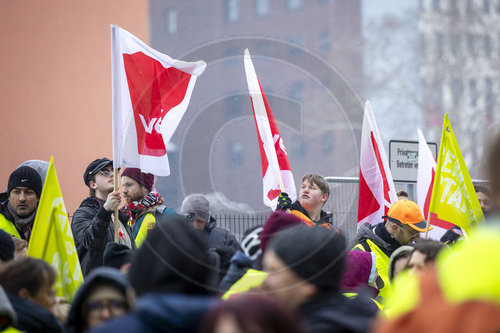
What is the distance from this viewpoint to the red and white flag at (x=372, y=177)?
6.67 metres

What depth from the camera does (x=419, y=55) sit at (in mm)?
30969

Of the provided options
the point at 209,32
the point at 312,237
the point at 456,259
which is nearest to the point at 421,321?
the point at 456,259

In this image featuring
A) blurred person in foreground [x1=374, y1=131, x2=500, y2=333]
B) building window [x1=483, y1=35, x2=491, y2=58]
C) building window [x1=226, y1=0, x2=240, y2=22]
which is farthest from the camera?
building window [x1=483, y1=35, x2=491, y2=58]

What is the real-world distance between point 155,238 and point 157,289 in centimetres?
28

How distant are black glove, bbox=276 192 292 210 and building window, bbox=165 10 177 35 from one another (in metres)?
3.96

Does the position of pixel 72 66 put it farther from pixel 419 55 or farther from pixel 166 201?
pixel 419 55

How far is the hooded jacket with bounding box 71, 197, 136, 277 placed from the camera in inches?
197

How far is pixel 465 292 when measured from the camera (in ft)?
6.26

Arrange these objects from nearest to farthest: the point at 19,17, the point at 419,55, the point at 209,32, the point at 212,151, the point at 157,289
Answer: the point at 157,289
the point at 212,151
the point at 209,32
the point at 19,17
the point at 419,55

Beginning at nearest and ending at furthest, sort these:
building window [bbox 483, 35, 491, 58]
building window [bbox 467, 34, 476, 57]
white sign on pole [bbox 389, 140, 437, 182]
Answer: white sign on pole [bbox 389, 140, 437, 182]
building window [bbox 467, 34, 476, 57]
building window [bbox 483, 35, 491, 58]

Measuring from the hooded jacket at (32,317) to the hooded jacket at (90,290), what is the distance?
0.64ft

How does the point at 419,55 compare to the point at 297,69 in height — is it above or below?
above

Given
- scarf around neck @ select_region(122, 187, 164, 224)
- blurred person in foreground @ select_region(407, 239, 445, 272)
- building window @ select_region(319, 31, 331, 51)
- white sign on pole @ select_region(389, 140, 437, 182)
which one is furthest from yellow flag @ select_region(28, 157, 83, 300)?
building window @ select_region(319, 31, 331, 51)

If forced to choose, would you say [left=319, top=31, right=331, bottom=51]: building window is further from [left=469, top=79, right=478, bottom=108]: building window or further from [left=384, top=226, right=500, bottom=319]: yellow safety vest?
[left=384, top=226, right=500, bottom=319]: yellow safety vest
